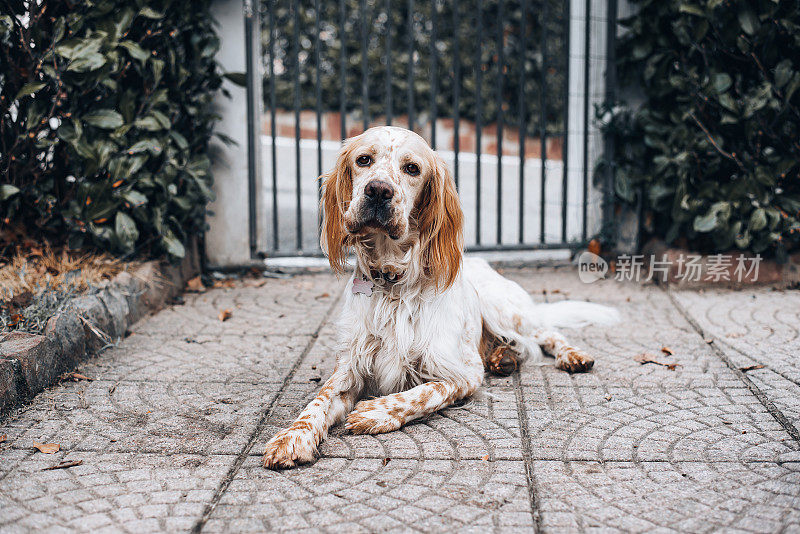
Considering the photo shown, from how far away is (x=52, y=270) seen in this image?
468 cm

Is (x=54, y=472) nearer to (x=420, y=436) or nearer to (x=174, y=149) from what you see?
(x=420, y=436)

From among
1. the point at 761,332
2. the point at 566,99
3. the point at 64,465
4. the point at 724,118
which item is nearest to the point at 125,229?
the point at 64,465

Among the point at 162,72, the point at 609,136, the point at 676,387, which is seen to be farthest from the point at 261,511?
the point at 609,136

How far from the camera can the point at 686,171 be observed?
558 centimetres

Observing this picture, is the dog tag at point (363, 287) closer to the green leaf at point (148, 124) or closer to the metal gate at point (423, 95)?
the green leaf at point (148, 124)

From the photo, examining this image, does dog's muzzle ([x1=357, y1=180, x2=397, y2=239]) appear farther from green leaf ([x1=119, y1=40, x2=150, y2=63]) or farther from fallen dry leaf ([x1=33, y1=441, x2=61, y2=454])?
green leaf ([x1=119, y1=40, x2=150, y2=63])

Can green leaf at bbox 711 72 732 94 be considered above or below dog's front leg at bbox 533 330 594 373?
above

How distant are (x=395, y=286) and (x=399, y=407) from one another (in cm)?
54

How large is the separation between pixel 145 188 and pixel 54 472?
2.56m

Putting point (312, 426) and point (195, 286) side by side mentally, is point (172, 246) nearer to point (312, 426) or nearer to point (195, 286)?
point (195, 286)

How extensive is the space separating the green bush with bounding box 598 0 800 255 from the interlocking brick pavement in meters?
1.12

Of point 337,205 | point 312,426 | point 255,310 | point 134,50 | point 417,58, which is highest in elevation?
point 417,58

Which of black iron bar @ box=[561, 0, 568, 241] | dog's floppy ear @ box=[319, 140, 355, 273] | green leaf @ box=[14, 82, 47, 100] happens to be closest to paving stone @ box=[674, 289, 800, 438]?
black iron bar @ box=[561, 0, 568, 241]

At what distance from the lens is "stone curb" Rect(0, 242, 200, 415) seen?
3453 millimetres
